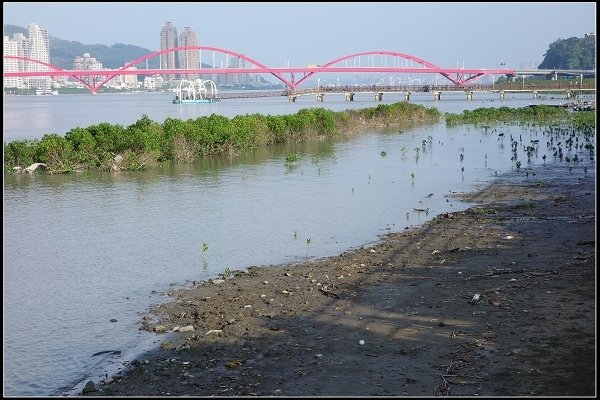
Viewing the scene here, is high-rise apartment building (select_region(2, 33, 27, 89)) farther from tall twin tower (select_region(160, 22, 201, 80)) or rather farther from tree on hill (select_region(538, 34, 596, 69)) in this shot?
tree on hill (select_region(538, 34, 596, 69))

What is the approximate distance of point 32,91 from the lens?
7195 inches

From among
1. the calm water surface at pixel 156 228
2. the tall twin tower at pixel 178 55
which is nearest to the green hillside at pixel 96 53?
the tall twin tower at pixel 178 55

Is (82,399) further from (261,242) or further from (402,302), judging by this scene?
(261,242)

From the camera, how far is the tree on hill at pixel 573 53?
416 ft

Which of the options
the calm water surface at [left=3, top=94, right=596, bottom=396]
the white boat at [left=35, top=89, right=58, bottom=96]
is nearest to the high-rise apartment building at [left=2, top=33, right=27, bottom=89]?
the white boat at [left=35, top=89, right=58, bottom=96]

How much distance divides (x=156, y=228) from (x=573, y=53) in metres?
127

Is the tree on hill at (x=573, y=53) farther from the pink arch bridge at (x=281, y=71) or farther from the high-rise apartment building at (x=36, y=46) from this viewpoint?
the high-rise apartment building at (x=36, y=46)

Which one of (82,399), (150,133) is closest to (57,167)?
(150,133)

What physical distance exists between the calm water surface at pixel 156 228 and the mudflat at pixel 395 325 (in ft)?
2.21

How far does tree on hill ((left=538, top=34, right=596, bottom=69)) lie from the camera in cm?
12678

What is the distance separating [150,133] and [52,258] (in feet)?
43.7

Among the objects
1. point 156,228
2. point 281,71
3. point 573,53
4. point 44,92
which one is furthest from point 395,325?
point 44,92

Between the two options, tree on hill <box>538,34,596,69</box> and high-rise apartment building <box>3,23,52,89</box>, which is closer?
high-rise apartment building <box>3,23,52,89</box>

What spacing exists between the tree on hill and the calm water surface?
109089 mm
